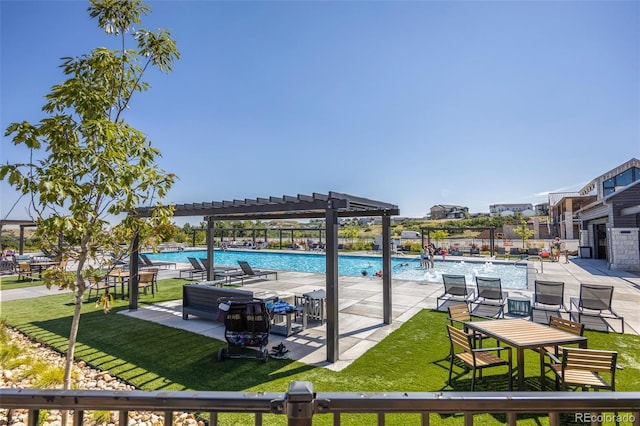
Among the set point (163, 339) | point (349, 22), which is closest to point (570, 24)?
point (349, 22)

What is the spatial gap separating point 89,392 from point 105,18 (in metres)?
3.88

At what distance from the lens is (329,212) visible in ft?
19.2

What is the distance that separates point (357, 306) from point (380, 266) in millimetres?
11841

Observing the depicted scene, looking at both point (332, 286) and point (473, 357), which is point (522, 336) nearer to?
point (473, 357)

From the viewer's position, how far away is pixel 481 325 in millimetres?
5090

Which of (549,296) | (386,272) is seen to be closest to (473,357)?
(386,272)

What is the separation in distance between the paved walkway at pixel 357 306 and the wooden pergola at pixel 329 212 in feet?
1.73

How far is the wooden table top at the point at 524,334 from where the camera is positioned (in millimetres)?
4305

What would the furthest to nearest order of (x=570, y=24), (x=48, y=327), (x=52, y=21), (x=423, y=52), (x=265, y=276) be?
(x=265, y=276)
(x=423, y=52)
(x=570, y=24)
(x=48, y=327)
(x=52, y=21)

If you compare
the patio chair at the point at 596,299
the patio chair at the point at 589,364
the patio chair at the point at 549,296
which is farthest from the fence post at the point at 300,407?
the patio chair at the point at 596,299

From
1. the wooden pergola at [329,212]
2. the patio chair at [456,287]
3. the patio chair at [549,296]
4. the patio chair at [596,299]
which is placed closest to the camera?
the wooden pergola at [329,212]

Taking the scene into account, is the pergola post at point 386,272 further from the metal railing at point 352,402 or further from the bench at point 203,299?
the metal railing at point 352,402

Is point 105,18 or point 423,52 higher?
point 423,52

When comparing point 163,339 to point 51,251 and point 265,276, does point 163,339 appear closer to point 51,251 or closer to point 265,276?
point 51,251
